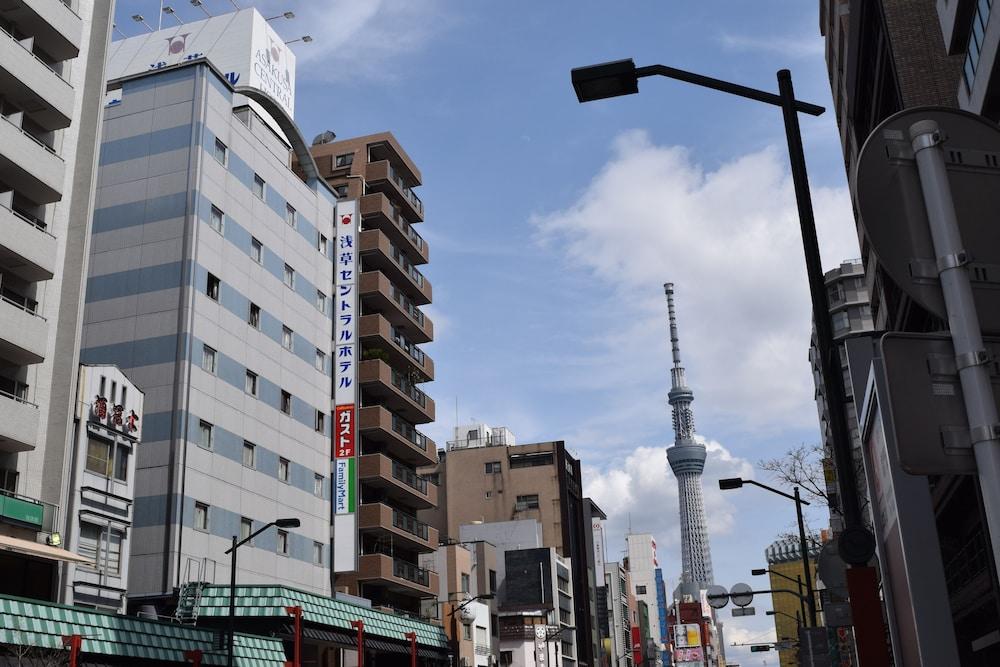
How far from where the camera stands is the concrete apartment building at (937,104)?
32.0 feet

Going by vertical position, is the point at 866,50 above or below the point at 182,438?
above

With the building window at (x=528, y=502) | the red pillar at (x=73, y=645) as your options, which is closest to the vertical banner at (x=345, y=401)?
the red pillar at (x=73, y=645)

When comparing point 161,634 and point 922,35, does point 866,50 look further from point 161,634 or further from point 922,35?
point 161,634

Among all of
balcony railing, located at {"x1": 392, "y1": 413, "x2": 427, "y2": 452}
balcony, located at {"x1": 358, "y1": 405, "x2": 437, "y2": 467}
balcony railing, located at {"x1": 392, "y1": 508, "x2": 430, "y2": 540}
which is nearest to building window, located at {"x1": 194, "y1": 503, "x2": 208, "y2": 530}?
balcony, located at {"x1": 358, "y1": 405, "x2": 437, "y2": 467}

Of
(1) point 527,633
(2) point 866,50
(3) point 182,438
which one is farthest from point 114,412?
(1) point 527,633

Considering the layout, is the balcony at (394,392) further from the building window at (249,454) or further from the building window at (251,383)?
the building window at (249,454)

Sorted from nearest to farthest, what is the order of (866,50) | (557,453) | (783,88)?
(783,88) → (866,50) → (557,453)

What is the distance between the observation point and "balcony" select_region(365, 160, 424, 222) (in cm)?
7294

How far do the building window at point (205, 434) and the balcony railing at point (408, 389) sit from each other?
20590 mm

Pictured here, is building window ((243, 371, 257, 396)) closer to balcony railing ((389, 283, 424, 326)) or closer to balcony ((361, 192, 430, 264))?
balcony railing ((389, 283, 424, 326))

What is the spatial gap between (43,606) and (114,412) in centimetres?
1144

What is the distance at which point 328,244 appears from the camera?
62125 millimetres

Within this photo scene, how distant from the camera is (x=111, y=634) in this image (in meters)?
32.1

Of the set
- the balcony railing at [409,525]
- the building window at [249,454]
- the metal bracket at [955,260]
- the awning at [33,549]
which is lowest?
the metal bracket at [955,260]
